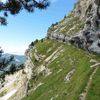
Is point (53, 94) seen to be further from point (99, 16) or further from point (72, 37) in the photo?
point (72, 37)

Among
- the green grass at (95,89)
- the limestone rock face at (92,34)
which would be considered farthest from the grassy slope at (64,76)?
the limestone rock face at (92,34)

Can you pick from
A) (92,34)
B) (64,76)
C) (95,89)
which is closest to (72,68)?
(64,76)

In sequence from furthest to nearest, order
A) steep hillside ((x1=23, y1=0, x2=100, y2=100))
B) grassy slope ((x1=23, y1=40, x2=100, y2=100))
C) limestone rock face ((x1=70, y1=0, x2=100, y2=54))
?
limestone rock face ((x1=70, y1=0, x2=100, y2=54))
grassy slope ((x1=23, y1=40, x2=100, y2=100))
steep hillside ((x1=23, y1=0, x2=100, y2=100))

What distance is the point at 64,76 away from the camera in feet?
415

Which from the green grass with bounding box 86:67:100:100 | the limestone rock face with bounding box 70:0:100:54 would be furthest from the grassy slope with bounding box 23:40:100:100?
the limestone rock face with bounding box 70:0:100:54

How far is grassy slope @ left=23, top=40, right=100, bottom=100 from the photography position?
99131mm

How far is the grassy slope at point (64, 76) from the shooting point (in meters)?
99.1

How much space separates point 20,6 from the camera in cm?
2284

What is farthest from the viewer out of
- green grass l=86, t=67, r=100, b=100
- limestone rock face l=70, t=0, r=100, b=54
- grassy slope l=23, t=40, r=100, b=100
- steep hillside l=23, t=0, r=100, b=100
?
limestone rock face l=70, t=0, r=100, b=54

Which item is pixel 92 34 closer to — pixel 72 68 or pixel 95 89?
pixel 72 68

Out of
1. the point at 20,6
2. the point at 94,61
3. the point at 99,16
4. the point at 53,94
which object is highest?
the point at 99,16

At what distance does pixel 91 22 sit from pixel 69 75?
36808 millimetres

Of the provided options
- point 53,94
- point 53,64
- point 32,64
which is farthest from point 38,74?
point 53,94

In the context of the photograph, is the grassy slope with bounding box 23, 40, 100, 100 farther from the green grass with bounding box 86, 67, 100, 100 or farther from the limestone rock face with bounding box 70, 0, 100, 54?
the limestone rock face with bounding box 70, 0, 100, 54
